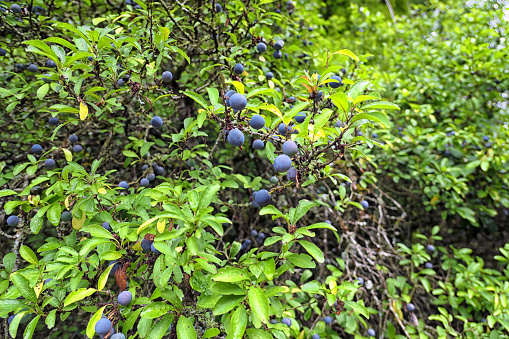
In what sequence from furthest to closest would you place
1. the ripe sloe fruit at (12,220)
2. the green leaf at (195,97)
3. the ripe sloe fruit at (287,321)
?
1. the ripe sloe fruit at (12,220)
2. the ripe sloe fruit at (287,321)
3. the green leaf at (195,97)

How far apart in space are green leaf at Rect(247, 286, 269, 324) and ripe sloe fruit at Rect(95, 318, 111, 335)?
0.58m

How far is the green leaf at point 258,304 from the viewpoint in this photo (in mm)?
901

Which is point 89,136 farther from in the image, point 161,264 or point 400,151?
point 400,151

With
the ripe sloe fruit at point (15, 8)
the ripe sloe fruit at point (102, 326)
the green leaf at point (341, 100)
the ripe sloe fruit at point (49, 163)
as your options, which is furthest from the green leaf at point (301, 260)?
the ripe sloe fruit at point (15, 8)

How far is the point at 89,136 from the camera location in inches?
85.8

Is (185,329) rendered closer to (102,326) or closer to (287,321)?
(102,326)

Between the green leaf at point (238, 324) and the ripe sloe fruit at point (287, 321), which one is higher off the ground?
the green leaf at point (238, 324)

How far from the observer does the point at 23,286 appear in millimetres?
1119

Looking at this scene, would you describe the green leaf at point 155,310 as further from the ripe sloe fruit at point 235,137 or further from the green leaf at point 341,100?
the green leaf at point 341,100

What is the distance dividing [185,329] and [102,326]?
1.08 ft

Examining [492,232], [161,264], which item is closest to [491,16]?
[492,232]

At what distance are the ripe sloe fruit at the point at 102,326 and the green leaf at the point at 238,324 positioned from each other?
0.50 m

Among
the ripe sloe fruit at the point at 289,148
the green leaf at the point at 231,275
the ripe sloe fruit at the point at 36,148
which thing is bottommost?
the ripe sloe fruit at the point at 36,148

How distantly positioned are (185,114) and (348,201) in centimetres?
139
